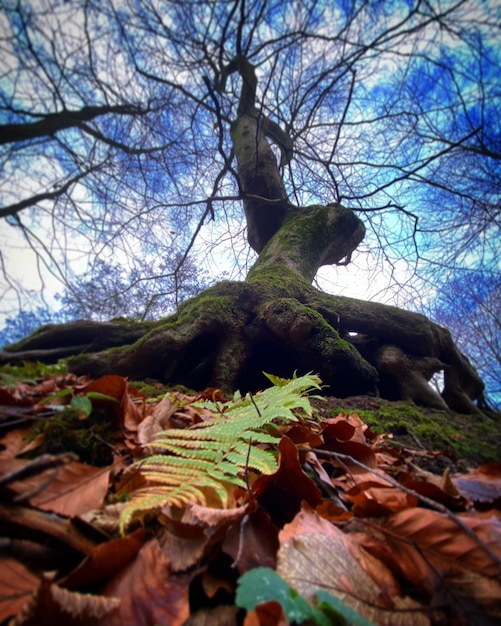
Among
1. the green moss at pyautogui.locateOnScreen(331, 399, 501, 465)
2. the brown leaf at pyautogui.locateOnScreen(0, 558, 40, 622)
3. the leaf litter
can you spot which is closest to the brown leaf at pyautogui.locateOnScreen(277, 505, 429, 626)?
the leaf litter

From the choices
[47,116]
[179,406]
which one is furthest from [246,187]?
[179,406]

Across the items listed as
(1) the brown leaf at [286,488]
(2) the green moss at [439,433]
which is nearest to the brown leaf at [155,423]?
(1) the brown leaf at [286,488]

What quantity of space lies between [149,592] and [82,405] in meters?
0.59

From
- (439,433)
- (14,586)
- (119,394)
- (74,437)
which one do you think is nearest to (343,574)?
(14,586)

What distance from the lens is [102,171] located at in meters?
4.70

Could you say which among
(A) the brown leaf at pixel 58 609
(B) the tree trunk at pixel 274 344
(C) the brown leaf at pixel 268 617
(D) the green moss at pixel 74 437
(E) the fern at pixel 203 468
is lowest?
(C) the brown leaf at pixel 268 617

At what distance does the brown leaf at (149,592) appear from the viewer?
41cm

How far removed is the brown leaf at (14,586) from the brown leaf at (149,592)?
4.0 inches

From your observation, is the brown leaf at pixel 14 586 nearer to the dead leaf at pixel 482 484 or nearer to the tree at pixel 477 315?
the dead leaf at pixel 482 484

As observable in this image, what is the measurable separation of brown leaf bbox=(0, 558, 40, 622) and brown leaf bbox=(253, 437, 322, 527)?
44 centimetres

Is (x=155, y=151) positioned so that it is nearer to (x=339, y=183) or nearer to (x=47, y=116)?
(x=47, y=116)

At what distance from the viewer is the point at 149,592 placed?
0.44 metres

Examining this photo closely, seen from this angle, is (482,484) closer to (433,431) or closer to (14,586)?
(433,431)

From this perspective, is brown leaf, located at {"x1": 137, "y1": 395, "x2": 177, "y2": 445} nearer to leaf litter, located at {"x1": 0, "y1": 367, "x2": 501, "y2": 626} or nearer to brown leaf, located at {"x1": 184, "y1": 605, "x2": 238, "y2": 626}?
leaf litter, located at {"x1": 0, "y1": 367, "x2": 501, "y2": 626}
